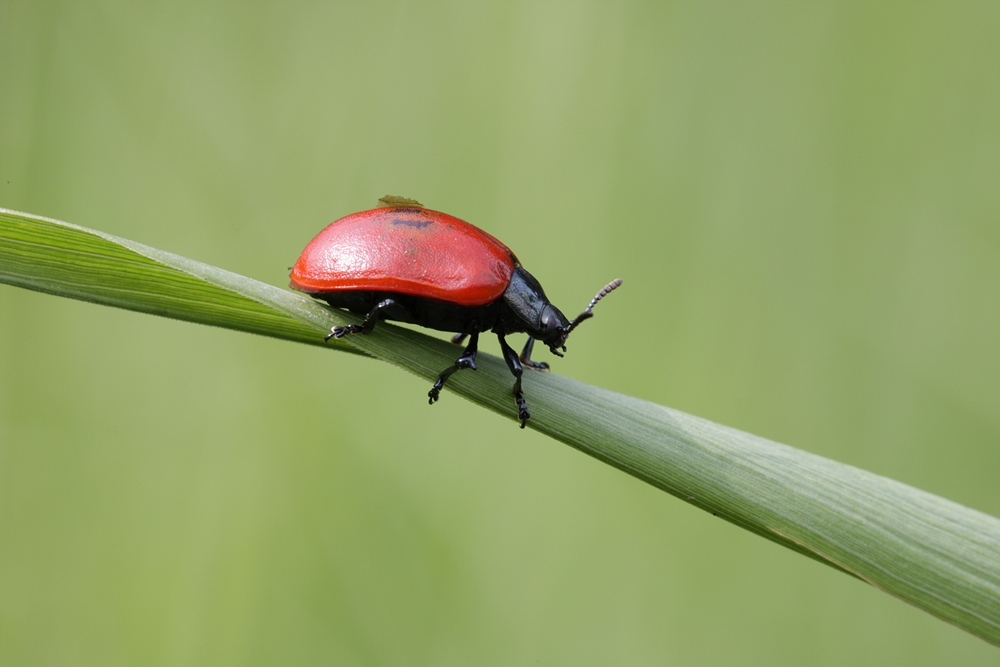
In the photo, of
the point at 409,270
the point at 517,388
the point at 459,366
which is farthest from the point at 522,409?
the point at 409,270

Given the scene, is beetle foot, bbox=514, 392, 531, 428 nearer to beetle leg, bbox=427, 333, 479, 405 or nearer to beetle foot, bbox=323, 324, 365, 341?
beetle leg, bbox=427, 333, 479, 405

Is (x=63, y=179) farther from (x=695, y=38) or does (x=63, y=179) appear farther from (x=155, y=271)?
(x=695, y=38)

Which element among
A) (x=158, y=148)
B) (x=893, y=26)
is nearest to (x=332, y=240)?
(x=158, y=148)

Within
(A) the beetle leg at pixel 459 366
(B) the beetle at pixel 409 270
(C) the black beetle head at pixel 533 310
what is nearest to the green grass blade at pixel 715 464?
(A) the beetle leg at pixel 459 366

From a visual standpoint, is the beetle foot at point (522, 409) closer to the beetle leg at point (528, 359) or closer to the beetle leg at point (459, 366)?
the beetle leg at point (459, 366)

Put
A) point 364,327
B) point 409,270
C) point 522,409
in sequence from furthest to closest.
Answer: point 409,270
point 364,327
point 522,409

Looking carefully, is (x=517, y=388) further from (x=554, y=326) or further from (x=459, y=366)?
(x=554, y=326)

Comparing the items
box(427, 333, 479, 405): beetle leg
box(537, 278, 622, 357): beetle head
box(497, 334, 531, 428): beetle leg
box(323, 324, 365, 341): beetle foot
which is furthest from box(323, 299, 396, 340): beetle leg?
box(537, 278, 622, 357): beetle head
